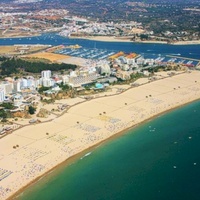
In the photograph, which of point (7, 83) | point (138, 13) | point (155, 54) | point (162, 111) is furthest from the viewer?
point (138, 13)

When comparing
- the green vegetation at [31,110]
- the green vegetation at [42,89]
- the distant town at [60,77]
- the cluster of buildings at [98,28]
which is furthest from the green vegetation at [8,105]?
the cluster of buildings at [98,28]

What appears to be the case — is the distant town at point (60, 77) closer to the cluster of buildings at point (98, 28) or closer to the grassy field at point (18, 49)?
the grassy field at point (18, 49)

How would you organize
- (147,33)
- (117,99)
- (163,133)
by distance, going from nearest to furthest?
(163,133)
(117,99)
(147,33)

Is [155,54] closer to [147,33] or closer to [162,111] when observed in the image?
[147,33]

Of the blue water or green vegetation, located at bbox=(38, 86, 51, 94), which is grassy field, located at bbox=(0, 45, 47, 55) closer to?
the blue water

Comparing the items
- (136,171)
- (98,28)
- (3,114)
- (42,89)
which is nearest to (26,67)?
(42,89)

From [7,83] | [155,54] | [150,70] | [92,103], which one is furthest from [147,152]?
[155,54]

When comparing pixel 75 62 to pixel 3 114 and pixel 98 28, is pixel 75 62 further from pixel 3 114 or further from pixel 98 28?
pixel 98 28
